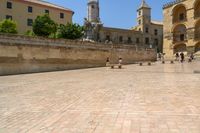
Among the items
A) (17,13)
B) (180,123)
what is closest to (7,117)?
(180,123)

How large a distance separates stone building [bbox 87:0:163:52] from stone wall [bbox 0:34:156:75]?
2550 cm

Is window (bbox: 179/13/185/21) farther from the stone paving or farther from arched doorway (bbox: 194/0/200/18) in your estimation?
the stone paving

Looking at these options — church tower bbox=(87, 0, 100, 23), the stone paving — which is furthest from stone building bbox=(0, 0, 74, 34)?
the stone paving

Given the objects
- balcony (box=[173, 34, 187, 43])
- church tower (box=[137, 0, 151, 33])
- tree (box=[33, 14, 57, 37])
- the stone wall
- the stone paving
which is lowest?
the stone paving

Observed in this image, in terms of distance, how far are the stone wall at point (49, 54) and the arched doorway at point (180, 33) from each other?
2500 cm

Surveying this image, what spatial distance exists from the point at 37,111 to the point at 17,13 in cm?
4505

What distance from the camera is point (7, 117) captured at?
231 inches

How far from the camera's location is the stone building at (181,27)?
168ft

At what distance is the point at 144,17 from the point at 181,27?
2458 cm

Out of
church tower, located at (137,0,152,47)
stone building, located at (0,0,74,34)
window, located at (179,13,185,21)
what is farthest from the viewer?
church tower, located at (137,0,152,47)

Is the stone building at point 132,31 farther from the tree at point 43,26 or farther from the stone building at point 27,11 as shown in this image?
the tree at point 43,26

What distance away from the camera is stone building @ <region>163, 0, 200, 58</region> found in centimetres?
5112

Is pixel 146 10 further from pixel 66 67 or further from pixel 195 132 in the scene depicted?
pixel 195 132

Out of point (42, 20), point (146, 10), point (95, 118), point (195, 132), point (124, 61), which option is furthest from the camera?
point (146, 10)
